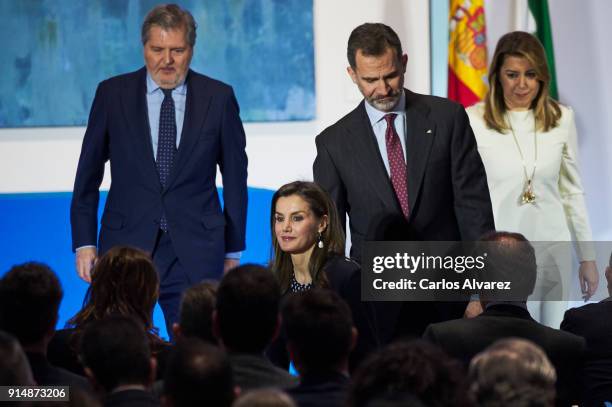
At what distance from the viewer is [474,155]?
4.98 meters

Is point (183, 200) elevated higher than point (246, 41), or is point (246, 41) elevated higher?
point (246, 41)

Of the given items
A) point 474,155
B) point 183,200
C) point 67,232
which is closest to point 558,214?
point 474,155

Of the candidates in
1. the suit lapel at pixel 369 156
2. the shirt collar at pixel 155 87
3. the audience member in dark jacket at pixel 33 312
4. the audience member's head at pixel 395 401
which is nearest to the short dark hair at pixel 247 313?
the audience member in dark jacket at pixel 33 312

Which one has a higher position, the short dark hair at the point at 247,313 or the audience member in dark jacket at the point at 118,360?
the short dark hair at the point at 247,313

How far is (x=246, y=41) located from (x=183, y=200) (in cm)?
234

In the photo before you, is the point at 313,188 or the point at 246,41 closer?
the point at 313,188

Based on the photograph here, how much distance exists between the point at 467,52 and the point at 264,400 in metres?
4.96

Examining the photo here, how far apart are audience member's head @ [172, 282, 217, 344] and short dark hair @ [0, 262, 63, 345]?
38 cm

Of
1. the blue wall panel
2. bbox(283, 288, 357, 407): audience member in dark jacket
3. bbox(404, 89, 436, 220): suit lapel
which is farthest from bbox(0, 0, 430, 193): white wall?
bbox(283, 288, 357, 407): audience member in dark jacket

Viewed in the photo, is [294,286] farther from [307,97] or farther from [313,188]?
[307,97]

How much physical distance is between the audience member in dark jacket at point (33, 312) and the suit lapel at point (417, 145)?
1.74m

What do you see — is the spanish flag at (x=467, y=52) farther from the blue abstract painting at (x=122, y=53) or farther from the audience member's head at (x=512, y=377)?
the audience member's head at (x=512, y=377)

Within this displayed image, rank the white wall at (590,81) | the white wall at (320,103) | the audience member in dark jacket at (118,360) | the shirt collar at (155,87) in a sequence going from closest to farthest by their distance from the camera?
the audience member in dark jacket at (118,360)
the shirt collar at (155,87)
the white wall at (320,103)
the white wall at (590,81)

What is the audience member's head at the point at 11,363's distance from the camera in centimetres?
289
